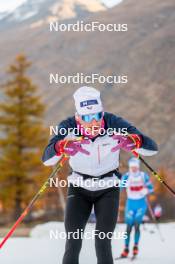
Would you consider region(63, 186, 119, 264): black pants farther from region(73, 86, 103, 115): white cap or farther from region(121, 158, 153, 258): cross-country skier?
region(121, 158, 153, 258): cross-country skier

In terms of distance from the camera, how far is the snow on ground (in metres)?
9.38

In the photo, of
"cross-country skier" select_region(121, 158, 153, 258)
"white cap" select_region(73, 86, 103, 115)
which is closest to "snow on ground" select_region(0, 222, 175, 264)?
"cross-country skier" select_region(121, 158, 153, 258)

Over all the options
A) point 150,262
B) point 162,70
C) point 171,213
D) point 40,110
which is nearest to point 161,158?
point 162,70

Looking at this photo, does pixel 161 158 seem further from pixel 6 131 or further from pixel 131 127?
pixel 131 127

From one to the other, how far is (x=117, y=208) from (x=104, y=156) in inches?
20.7

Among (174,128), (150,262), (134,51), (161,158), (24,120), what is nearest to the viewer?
(150,262)

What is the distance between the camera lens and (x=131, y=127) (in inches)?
202

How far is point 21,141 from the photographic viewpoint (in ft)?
102

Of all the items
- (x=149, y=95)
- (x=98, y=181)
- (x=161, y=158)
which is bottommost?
(x=98, y=181)

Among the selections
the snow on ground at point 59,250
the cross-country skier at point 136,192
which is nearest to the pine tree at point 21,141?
the snow on ground at point 59,250

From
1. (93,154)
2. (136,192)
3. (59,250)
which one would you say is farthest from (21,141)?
(93,154)

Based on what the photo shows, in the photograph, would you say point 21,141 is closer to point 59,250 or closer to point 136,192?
point 136,192

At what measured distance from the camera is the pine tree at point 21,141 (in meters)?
30.8

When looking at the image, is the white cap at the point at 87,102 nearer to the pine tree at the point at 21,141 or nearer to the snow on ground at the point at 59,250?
the snow on ground at the point at 59,250
